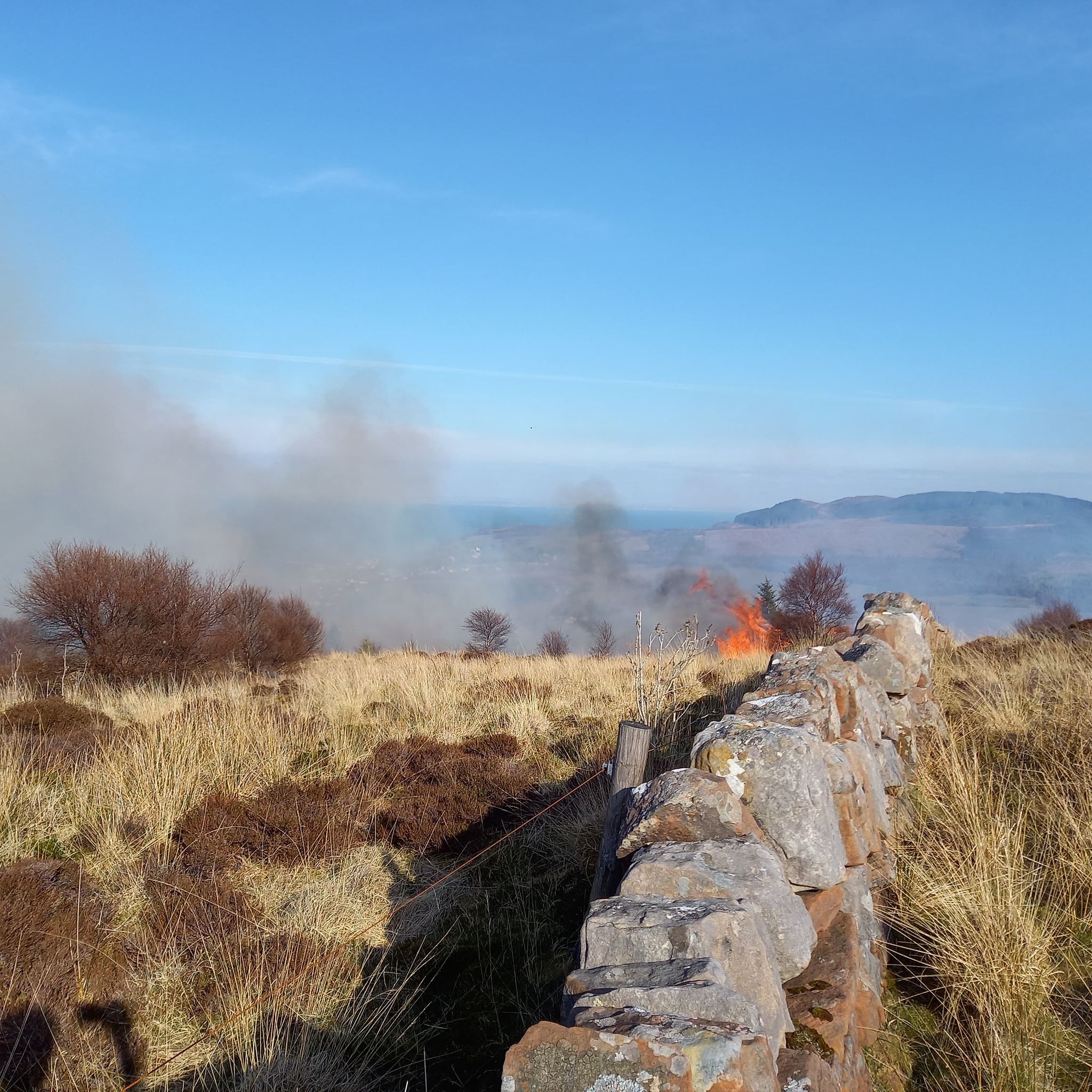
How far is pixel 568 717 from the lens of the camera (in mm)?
10055

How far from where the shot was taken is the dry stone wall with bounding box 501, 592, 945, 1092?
79.9 inches

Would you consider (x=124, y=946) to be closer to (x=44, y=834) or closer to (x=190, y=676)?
(x=44, y=834)

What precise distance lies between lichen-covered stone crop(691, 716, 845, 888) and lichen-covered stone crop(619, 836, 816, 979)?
1.22ft

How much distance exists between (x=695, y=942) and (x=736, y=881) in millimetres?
519

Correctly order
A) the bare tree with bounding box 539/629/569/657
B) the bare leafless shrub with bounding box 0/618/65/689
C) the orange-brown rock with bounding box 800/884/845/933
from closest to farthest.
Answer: the orange-brown rock with bounding box 800/884/845/933
the bare leafless shrub with bounding box 0/618/65/689
the bare tree with bounding box 539/629/569/657

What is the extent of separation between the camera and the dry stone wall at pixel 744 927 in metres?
2.03

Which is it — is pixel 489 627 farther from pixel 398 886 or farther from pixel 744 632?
pixel 398 886

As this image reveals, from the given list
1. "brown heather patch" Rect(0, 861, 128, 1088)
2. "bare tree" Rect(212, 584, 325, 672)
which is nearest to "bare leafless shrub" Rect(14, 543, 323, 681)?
"bare tree" Rect(212, 584, 325, 672)

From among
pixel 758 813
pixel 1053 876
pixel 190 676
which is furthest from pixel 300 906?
pixel 190 676

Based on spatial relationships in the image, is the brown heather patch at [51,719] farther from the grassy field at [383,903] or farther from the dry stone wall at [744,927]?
the dry stone wall at [744,927]

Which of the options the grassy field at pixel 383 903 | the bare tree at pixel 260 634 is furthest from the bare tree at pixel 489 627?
the grassy field at pixel 383 903

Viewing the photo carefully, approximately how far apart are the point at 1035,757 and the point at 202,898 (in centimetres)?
594

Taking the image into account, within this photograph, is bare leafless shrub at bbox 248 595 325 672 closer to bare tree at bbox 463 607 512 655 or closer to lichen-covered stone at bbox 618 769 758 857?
bare tree at bbox 463 607 512 655

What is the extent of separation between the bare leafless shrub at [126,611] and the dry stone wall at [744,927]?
1278cm
